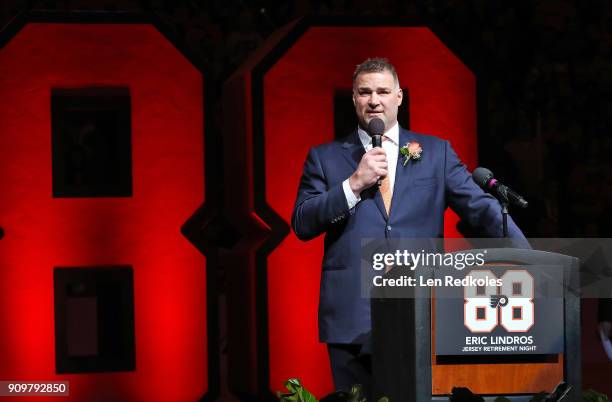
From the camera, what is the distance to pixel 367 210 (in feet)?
11.9

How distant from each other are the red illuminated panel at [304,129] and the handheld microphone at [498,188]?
2133 millimetres

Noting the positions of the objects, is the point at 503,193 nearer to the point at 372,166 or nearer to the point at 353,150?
the point at 372,166

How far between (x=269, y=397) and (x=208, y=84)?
146 cm

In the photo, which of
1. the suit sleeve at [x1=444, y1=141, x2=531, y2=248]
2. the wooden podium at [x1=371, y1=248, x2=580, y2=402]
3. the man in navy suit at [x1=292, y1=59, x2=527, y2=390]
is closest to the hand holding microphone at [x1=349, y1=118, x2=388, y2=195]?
the man in navy suit at [x1=292, y1=59, x2=527, y2=390]

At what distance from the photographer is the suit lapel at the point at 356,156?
11.8ft

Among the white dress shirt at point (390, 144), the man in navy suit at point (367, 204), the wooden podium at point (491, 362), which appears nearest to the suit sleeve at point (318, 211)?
the man in navy suit at point (367, 204)

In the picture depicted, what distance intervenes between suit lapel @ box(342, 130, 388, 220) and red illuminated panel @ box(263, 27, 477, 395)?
150cm

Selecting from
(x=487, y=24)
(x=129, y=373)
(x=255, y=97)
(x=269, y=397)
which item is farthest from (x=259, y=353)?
(x=487, y=24)

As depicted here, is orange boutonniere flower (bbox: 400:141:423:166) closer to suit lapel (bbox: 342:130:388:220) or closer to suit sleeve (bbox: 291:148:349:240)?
suit lapel (bbox: 342:130:388:220)

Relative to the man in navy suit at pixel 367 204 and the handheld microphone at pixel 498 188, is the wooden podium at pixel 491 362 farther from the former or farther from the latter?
the man in navy suit at pixel 367 204

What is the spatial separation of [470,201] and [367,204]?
327 millimetres

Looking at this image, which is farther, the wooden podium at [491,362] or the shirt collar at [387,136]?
the shirt collar at [387,136]

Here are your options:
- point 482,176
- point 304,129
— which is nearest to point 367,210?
point 482,176

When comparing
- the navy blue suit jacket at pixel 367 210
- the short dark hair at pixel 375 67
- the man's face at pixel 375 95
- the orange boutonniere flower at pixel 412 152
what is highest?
the short dark hair at pixel 375 67
